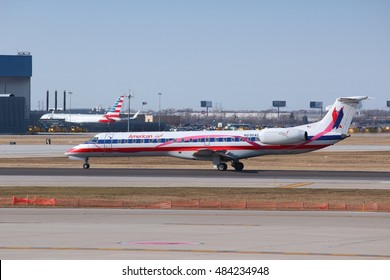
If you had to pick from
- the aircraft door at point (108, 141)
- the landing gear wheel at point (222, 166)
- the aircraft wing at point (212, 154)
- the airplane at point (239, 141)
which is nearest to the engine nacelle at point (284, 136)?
the airplane at point (239, 141)

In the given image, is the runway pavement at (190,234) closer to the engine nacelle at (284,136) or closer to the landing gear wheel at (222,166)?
the engine nacelle at (284,136)

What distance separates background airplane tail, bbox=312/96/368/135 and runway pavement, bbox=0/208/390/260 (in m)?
29.3

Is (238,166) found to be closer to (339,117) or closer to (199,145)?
(199,145)

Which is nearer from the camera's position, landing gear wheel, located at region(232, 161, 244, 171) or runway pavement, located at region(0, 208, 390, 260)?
runway pavement, located at region(0, 208, 390, 260)

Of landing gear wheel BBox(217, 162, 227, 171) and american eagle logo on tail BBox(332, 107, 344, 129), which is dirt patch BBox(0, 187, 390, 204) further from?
landing gear wheel BBox(217, 162, 227, 171)

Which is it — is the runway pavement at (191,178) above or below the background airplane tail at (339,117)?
below

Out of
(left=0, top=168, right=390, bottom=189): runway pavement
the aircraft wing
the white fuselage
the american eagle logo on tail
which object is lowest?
(left=0, top=168, right=390, bottom=189): runway pavement

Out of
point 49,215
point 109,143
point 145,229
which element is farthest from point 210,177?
point 145,229

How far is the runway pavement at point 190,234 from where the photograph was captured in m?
25.8

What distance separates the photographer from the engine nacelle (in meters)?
67.2

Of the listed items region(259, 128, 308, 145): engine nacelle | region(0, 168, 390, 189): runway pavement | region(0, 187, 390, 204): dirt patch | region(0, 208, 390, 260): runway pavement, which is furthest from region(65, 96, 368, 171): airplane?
region(0, 208, 390, 260): runway pavement

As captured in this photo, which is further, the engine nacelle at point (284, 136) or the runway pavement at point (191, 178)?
the engine nacelle at point (284, 136)
